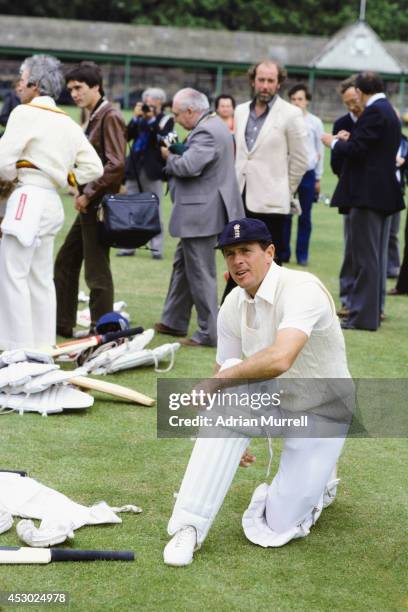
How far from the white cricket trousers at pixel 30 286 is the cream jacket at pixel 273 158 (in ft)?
6.08

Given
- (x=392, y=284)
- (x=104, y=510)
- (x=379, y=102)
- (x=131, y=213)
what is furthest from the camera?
(x=392, y=284)

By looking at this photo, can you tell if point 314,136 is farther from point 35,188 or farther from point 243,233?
point 243,233

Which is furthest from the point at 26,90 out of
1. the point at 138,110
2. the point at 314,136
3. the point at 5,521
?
the point at 314,136

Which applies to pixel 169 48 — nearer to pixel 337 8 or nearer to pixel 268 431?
pixel 337 8

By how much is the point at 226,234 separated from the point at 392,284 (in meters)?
7.63

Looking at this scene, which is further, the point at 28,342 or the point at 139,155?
the point at 139,155

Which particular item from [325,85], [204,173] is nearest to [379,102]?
[204,173]

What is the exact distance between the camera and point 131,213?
8.00 meters

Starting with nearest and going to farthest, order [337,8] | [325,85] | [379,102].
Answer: [379,102] < [325,85] < [337,8]

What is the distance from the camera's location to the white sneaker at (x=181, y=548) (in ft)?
14.2

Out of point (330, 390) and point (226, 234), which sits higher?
point (226, 234)

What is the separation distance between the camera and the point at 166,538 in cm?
464

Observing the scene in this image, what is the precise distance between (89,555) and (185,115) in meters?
4.34

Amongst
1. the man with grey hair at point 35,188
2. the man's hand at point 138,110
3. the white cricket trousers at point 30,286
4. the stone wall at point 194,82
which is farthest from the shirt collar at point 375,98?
the stone wall at point 194,82
